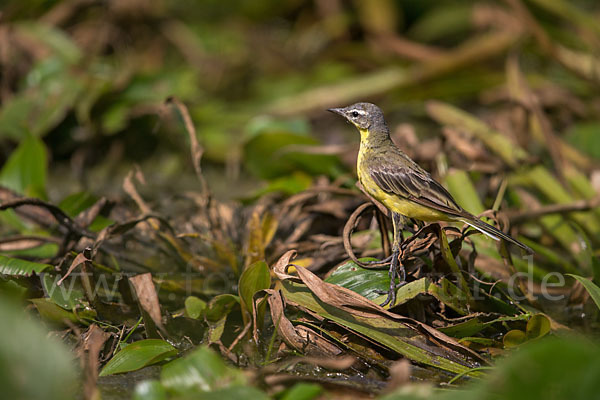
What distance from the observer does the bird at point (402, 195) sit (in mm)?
Result: 2580

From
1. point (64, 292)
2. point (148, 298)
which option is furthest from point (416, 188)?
point (64, 292)

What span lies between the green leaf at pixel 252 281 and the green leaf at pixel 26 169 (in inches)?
66.7

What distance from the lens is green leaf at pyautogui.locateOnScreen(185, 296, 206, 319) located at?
2693mm

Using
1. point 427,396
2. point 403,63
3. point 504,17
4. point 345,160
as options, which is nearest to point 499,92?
point 504,17

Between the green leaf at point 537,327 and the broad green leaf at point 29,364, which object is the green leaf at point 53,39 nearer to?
the broad green leaf at point 29,364

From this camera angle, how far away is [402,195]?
8.79 ft

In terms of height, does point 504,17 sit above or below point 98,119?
above

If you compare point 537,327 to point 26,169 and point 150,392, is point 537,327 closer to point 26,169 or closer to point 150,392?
point 150,392

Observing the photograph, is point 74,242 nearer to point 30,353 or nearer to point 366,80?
point 30,353

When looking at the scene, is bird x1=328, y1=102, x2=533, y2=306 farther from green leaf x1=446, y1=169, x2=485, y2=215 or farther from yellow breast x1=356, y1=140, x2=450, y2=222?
green leaf x1=446, y1=169, x2=485, y2=215

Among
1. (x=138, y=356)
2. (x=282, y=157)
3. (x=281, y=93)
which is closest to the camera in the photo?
(x=138, y=356)

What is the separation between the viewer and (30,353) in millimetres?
1620

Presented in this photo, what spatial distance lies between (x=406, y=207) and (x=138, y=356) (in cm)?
121

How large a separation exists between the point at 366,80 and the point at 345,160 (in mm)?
1416
